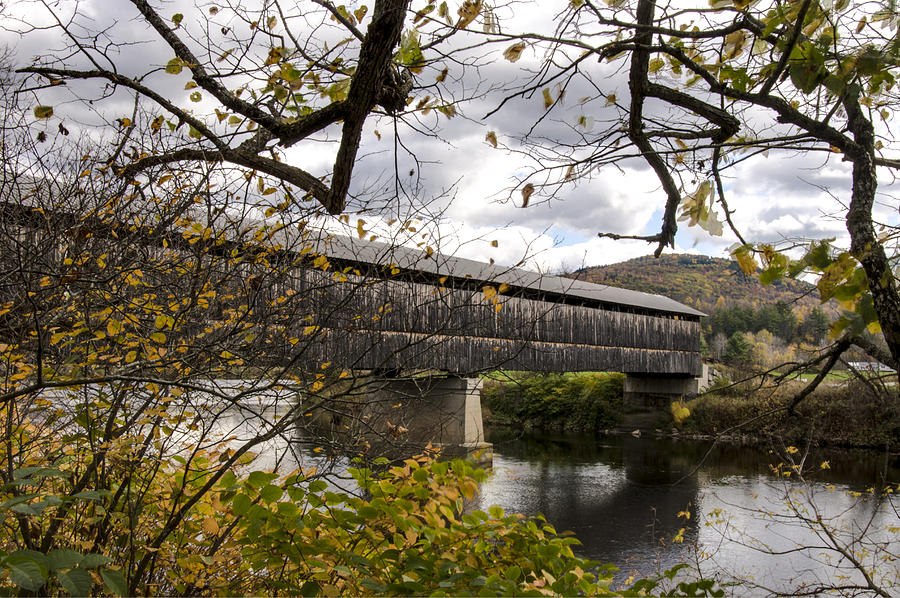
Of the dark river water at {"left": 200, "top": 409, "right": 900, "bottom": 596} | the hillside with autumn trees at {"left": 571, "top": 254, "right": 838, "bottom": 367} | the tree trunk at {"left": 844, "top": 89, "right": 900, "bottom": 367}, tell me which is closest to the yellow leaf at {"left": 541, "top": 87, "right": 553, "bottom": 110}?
the tree trunk at {"left": 844, "top": 89, "right": 900, "bottom": 367}

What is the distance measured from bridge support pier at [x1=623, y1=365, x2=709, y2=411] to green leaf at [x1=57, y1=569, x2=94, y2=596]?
71.6ft

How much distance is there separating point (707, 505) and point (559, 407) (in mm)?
12593

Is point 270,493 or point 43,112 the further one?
point 43,112

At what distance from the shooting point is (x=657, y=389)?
875 inches

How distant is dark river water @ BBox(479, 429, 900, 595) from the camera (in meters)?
7.12

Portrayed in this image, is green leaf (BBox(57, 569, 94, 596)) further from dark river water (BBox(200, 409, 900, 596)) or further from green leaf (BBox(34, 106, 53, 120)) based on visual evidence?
dark river water (BBox(200, 409, 900, 596))

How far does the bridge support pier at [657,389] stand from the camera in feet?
71.1

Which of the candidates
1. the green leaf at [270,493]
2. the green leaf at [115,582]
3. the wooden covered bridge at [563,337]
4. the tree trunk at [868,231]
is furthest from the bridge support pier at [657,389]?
the green leaf at [115,582]

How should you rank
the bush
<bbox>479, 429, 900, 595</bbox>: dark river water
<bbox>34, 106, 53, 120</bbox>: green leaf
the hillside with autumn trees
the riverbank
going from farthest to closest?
the hillside with autumn trees, the bush, the riverbank, <bbox>479, 429, 900, 595</bbox>: dark river water, <bbox>34, 106, 53, 120</bbox>: green leaf

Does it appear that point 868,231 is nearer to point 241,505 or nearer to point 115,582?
point 241,505

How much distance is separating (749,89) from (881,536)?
30.6 ft

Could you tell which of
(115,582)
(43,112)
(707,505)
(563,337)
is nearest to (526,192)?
(115,582)

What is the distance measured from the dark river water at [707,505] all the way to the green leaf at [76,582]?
194 inches

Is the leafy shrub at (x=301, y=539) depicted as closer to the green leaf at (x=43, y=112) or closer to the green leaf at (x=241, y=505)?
the green leaf at (x=241, y=505)
